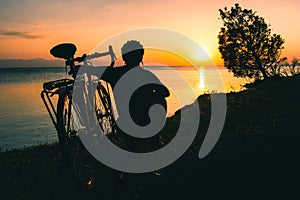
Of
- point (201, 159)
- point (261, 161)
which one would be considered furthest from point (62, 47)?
point (261, 161)

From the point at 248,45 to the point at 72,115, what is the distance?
28.7 metres

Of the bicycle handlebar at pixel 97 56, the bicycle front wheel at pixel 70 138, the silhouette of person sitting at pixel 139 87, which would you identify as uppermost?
the bicycle handlebar at pixel 97 56

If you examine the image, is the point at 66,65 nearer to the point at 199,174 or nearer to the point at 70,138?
the point at 70,138

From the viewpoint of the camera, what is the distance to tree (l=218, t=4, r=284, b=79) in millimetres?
30047

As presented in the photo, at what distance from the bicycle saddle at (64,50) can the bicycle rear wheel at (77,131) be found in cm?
69

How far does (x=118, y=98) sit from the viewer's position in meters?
5.64

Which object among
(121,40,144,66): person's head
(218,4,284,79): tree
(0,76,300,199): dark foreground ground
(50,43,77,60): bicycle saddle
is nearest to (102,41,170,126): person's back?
(121,40,144,66): person's head

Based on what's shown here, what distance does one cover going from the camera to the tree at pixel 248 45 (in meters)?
30.0

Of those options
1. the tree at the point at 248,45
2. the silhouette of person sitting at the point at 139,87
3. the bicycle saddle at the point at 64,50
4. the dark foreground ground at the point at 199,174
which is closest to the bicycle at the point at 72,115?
the bicycle saddle at the point at 64,50

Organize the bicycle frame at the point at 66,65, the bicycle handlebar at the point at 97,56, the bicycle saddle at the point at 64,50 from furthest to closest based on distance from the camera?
the bicycle handlebar at the point at 97,56, the bicycle saddle at the point at 64,50, the bicycle frame at the point at 66,65

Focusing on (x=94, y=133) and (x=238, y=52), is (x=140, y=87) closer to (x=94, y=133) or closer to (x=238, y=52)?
(x=94, y=133)

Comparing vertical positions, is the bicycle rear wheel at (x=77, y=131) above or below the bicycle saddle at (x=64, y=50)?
below

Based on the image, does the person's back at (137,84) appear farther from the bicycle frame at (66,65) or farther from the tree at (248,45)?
the tree at (248,45)

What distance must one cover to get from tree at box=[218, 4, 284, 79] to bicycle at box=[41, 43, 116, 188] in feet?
89.8
